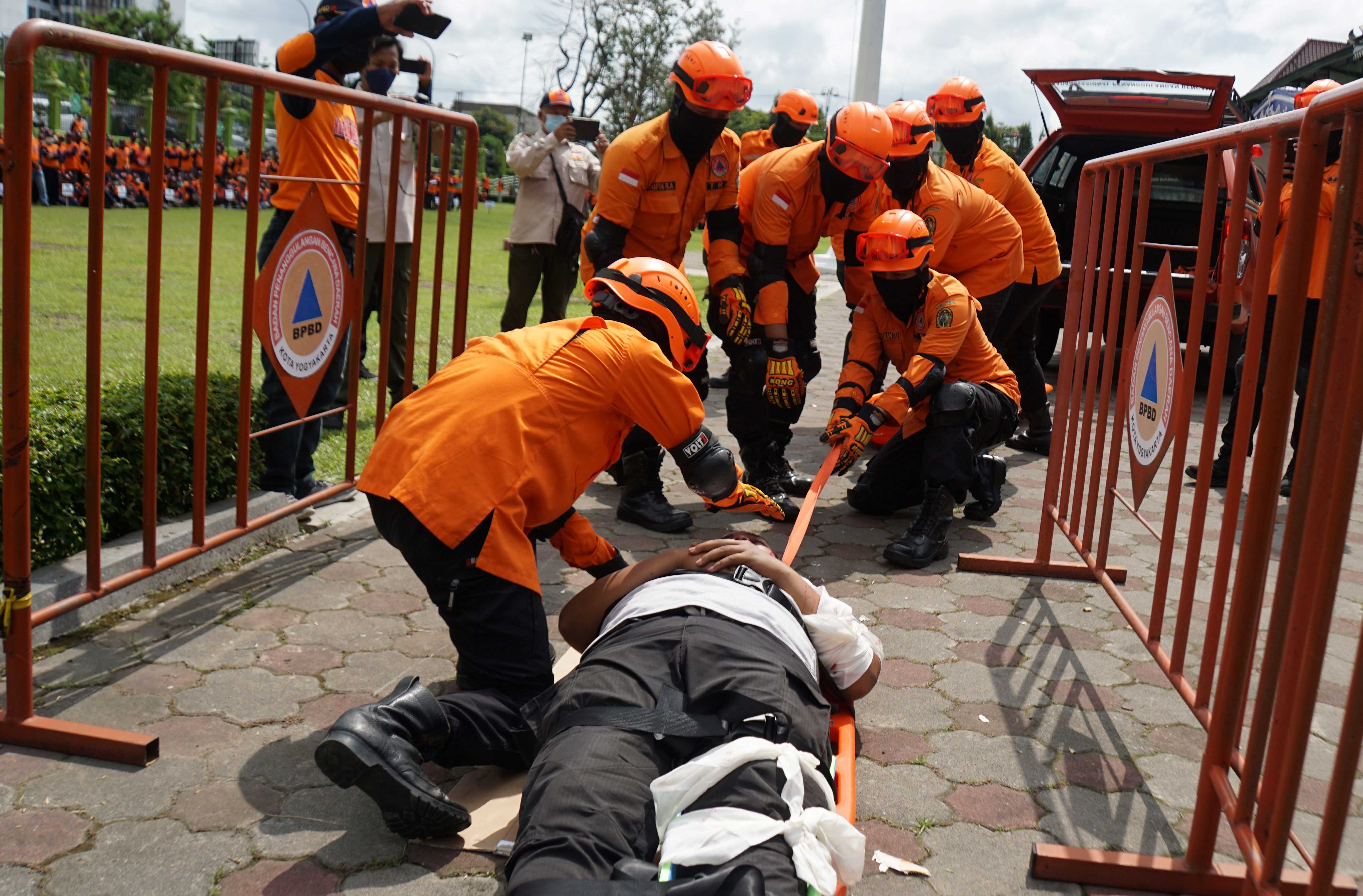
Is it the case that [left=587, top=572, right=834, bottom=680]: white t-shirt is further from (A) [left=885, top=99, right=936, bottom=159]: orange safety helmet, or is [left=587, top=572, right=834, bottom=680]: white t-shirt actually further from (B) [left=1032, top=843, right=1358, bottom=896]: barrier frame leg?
(A) [left=885, top=99, right=936, bottom=159]: orange safety helmet

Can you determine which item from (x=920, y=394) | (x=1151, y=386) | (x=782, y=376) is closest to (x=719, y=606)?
(x=1151, y=386)

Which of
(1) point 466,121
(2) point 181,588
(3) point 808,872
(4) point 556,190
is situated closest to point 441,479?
(3) point 808,872

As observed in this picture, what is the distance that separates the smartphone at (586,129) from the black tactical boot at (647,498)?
3.33 meters

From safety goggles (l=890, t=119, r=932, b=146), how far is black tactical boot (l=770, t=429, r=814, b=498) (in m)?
1.51

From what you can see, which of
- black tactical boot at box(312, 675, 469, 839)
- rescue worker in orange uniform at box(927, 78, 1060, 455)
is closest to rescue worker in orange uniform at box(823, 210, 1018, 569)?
rescue worker in orange uniform at box(927, 78, 1060, 455)

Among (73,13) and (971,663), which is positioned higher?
(73,13)

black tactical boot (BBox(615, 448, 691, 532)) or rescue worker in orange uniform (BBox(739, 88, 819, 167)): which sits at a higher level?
rescue worker in orange uniform (BBox(739, 88, 819, 167))

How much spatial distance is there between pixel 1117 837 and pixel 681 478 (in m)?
3.48

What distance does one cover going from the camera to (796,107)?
7.18 m

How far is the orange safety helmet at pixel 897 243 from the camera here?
14.9 feet

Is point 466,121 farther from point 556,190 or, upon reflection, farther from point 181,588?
point 556,190

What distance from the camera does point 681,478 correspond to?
582 cm

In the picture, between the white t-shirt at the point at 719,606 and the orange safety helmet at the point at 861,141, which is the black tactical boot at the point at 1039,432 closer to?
the orange safety helmet at the point at 861,141

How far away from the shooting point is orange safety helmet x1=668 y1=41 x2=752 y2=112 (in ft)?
15.6
